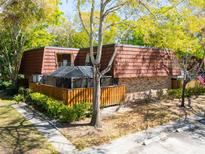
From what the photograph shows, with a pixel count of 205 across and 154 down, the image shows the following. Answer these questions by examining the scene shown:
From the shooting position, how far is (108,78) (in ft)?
64.4

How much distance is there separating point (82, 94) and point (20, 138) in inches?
251

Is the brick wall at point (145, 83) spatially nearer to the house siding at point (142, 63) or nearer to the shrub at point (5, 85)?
the house siding at point (142, 63)

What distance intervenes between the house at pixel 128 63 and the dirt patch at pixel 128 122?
2.41 metres

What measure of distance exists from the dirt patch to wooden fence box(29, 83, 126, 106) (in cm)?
129

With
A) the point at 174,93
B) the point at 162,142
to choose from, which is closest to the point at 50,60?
the point at 174,93

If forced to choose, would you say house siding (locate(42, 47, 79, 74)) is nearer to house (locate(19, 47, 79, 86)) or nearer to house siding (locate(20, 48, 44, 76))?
house (locate(19, 47, 79, 86))

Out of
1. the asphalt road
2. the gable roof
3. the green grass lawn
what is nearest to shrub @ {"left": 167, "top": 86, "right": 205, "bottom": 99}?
the gable roof

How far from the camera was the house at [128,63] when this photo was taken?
20195mm

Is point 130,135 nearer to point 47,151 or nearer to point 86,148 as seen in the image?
point 86,148

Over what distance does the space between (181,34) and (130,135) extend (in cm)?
979

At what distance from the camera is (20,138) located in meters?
12.1

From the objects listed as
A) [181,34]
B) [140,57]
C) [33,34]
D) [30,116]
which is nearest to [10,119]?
[30,116]

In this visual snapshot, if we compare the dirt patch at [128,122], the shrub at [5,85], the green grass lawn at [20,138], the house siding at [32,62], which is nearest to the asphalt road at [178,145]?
the dirt patch at [128,122]

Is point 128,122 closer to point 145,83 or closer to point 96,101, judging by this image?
point 96,101
